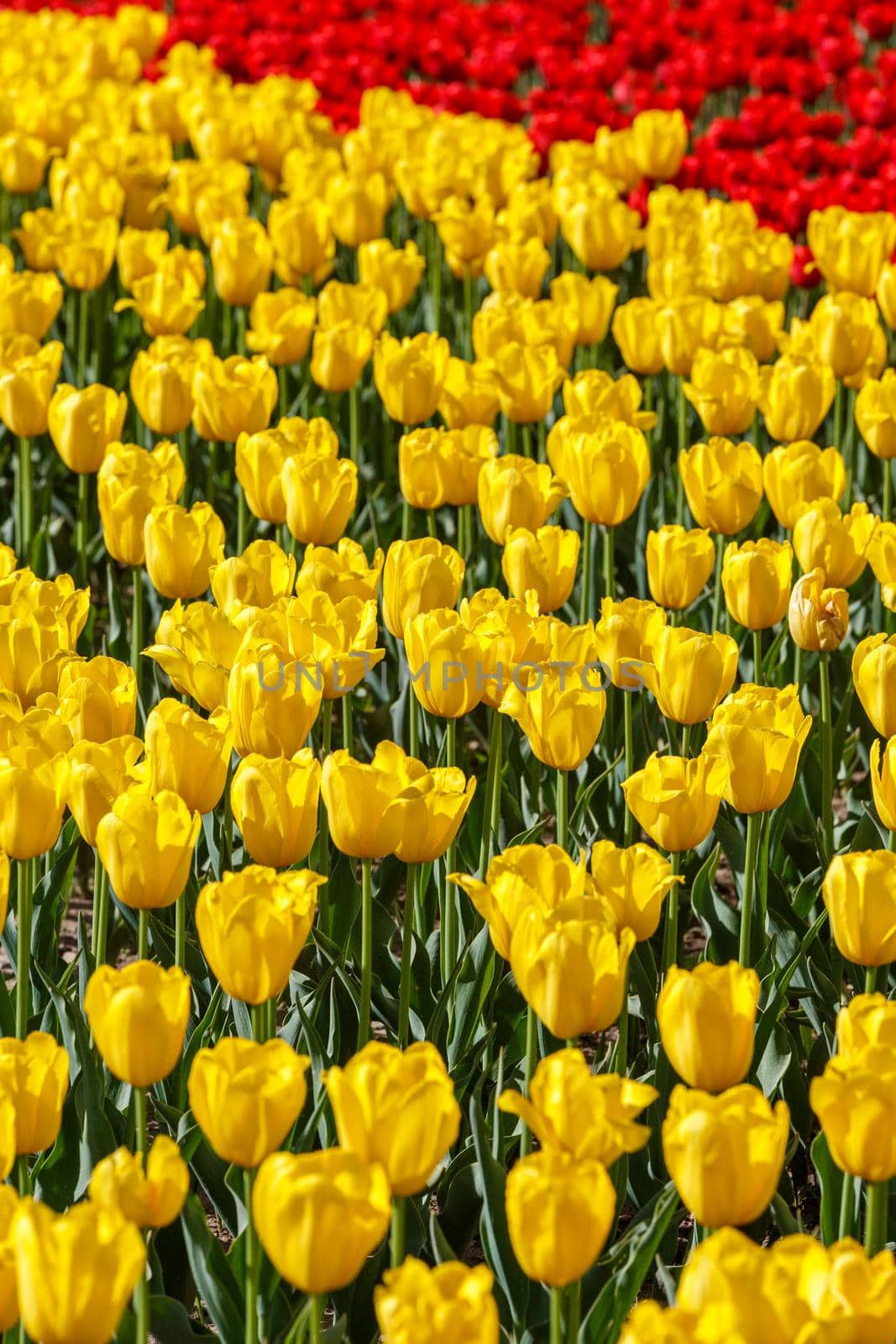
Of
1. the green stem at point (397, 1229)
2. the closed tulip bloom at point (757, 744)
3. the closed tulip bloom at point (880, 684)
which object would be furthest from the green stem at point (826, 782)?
the green stem at point (397, 1229)

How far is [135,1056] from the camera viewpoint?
5.65 feet

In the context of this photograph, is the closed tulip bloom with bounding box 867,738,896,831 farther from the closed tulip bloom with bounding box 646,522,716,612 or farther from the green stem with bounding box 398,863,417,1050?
the closed tulip bloom with bounding box 646,522,716,612

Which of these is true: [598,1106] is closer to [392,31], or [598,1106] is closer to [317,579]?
[317,579]

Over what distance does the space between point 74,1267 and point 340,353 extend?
2.79 metres

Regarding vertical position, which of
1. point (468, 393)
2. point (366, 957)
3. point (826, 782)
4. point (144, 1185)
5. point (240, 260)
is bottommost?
point (826, 782)

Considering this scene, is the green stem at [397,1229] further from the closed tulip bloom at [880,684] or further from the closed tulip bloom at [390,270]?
the closed tulip bloom at [390,270]

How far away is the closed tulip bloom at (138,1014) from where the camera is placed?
5.59 ft

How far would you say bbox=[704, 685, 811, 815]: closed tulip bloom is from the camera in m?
2.27

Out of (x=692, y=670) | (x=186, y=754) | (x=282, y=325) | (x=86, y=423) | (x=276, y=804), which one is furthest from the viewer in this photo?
(x=282, y=325)

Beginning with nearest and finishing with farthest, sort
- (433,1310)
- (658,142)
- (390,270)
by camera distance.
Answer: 1. (433,1310)
2. (390,270)
3. (658,142)

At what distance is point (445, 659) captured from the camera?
244 centimetres

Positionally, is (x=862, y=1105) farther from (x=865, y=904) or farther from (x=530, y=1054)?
(x=530, y=1054)

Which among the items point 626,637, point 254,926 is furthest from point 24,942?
point 626,637

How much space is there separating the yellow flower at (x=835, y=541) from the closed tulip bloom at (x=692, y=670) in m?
0.48
